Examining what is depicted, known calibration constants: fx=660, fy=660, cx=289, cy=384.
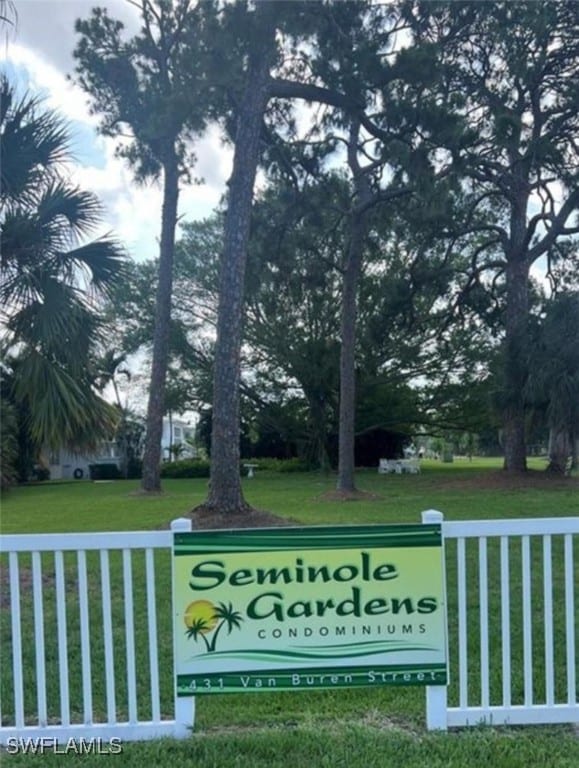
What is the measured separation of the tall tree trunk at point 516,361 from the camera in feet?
51.8

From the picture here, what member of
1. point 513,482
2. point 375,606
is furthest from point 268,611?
point 513,482

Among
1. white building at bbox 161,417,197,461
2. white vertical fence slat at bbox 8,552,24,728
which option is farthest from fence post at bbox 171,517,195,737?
white building at bbox 161,417,197,461

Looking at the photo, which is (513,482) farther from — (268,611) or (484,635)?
(268,611)

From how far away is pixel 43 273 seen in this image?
245 inches

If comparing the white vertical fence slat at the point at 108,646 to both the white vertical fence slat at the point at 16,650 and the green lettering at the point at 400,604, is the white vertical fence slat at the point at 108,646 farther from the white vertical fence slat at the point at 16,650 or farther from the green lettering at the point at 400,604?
the green lettering at the point at 400,604

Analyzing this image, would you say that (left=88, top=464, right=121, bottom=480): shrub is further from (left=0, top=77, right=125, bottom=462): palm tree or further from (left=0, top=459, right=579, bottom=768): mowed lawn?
(left=0, top=459, right=579, bottom=768): mowed lawn

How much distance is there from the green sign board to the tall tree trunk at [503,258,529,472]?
13422 mm

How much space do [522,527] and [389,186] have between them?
36.4 feet

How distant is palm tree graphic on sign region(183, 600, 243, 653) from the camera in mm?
2920

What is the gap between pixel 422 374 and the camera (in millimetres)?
26500

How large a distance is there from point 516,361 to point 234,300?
934cm

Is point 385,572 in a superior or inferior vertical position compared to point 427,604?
superior

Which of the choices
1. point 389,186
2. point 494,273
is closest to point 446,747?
point 389,186

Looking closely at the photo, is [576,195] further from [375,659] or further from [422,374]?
[375,659]
